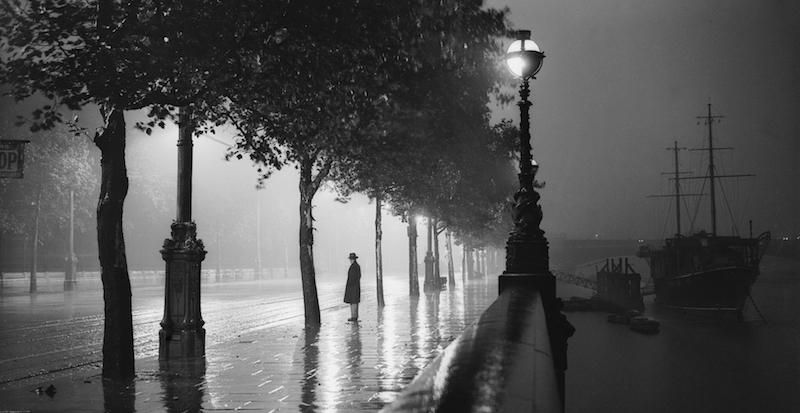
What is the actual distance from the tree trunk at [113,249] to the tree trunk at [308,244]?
9.73m

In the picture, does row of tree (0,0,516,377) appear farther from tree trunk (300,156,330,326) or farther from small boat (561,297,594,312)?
small boat (561,297,594,312)

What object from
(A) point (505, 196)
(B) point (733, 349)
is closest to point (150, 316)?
(B) point (733, 349)

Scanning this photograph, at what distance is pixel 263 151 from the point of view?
12.7 m

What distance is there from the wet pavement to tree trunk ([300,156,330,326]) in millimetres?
602

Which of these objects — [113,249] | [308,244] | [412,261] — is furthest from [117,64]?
[412,261]

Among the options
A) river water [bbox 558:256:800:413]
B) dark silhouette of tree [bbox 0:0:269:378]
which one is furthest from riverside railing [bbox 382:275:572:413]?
river water [bbox 558:256:800:413]

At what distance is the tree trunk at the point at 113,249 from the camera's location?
10945 mm

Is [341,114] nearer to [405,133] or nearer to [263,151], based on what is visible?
[263,151]

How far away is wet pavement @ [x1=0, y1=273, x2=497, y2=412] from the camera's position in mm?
8789

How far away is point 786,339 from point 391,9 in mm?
30661

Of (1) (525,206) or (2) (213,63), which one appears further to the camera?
(2) (213,63)

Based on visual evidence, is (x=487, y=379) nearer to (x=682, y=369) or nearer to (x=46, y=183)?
(x=682, y=369)

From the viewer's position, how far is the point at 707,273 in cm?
5312

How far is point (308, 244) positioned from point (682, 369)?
1127cm
